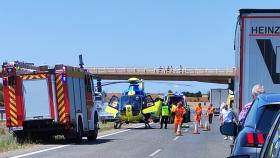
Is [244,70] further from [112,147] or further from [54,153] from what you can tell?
[112,147]

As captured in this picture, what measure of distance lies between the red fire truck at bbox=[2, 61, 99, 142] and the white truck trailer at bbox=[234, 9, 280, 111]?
10.6 m

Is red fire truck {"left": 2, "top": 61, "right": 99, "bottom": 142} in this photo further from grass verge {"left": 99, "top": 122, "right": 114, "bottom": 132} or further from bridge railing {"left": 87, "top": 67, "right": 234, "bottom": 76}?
bridge railing {"left": 87, "top": 67, "right": 234, "bottom": 76}

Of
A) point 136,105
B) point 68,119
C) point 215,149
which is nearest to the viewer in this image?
point 215,149

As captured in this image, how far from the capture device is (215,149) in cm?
2041

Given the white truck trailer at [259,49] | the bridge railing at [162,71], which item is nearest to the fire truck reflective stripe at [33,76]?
the white truck trailer at [259,49]

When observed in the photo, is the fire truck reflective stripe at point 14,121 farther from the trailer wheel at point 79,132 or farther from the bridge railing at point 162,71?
the bridge railing at point 162,71

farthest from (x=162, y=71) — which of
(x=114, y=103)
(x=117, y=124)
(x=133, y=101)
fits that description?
(x=117, y=124)

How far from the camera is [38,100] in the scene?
22172 mm

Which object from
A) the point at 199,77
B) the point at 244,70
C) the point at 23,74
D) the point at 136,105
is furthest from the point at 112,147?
the point at 199,77

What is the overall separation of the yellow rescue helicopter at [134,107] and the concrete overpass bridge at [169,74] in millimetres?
60091

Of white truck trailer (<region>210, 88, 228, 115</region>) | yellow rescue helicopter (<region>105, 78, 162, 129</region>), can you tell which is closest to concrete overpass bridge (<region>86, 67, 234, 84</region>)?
white truck trailer (<region>210, 88, 228, 115</region>)

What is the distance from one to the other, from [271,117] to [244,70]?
523 centimetres

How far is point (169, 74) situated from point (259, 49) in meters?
91.7

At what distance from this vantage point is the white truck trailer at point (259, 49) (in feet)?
40.8
